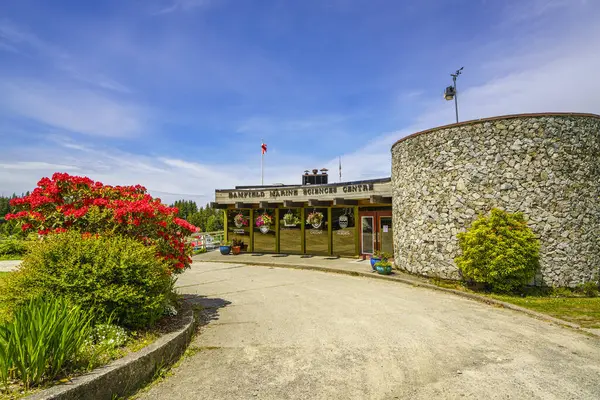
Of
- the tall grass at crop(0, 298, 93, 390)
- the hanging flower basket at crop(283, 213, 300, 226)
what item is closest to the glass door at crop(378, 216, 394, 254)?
the hanging flower basket at crop(283, 213, 300, 226)

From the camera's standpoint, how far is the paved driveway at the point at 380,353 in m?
4.28

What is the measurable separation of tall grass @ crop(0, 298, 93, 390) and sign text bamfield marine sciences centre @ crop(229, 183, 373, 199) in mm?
14043

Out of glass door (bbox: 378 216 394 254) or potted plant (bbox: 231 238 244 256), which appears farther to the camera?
potted plant (bbox: 231 238 244 256)

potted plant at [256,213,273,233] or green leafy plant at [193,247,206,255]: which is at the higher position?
potted plant at [256,213,273,233]

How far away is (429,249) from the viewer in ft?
36.8

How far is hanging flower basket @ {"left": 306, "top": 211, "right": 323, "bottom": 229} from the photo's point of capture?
18.6 meters

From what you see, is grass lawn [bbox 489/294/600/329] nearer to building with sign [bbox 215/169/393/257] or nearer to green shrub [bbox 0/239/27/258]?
building with sign [bbox 215/169/393/257]

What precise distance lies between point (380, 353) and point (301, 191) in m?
13.7

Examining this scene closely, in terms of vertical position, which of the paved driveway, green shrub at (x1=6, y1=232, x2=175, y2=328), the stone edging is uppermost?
green shrub at (x1=6, y1=232, x2=175, y2=328)

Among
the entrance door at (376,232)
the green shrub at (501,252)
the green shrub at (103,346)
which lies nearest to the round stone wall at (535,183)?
the green shrub at (501,252)

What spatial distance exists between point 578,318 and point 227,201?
684 inches

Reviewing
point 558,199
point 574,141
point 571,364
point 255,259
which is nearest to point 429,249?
point 558,199

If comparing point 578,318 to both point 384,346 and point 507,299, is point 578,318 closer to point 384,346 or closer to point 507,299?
point 507,299

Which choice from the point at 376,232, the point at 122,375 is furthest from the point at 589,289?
the point at 122,375
